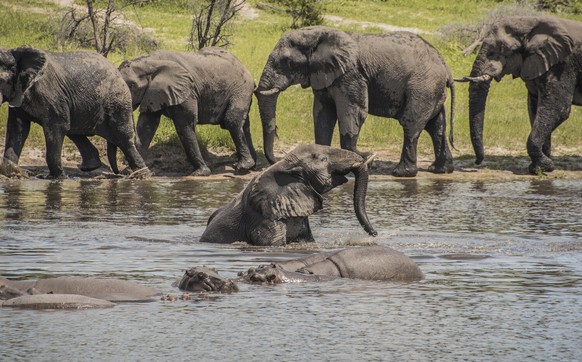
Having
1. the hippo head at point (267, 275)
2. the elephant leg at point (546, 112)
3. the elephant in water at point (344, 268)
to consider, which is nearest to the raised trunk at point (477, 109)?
the elephant leg at point (546, 112)

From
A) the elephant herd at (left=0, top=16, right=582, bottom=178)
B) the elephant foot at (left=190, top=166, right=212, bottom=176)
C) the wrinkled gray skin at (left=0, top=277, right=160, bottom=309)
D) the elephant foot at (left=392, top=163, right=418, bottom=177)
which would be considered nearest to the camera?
the wrinkled gray skin at (left=0, top=277, right=160, bottom=309)

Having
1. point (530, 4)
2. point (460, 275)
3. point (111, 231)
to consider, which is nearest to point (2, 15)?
point (530, 4)

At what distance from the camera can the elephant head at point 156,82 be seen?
2238cm

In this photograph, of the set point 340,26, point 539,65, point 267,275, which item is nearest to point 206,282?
point 267,275

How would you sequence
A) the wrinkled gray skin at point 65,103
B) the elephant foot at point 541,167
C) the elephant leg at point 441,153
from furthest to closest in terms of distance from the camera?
1. the elephant leg at point 441,153
2. the elephant foot at point 541,167
3. the wrinkled gray skin at point 65,103

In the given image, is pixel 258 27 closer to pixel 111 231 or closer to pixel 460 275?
pixel 111 231

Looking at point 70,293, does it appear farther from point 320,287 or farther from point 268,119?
point 268,119

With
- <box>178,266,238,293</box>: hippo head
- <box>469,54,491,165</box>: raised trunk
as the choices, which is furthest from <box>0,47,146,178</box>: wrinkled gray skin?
<box>178,266,238,293</box>: hippo head

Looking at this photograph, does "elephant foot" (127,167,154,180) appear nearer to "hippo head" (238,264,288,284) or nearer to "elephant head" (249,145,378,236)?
"elephant head" (249,145,378,236)

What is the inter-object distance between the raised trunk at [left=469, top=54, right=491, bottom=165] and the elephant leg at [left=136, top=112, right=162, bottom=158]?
5.28 m

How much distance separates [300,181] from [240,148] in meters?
10.0

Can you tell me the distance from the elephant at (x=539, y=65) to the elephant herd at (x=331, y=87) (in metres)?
0.02

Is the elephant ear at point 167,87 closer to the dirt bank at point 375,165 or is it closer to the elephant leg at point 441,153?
the dirt bank at point 375,165

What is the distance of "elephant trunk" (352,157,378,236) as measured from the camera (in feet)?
43.9
